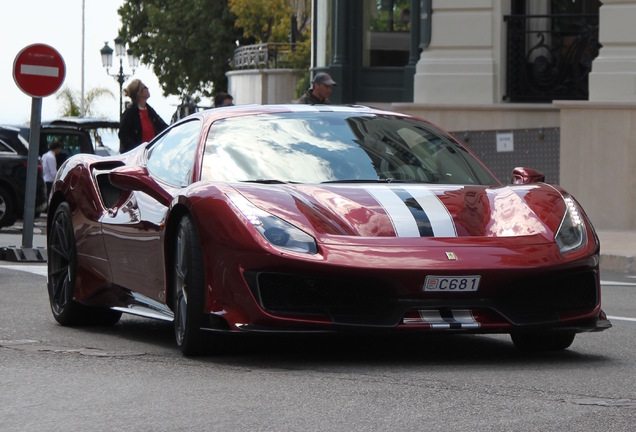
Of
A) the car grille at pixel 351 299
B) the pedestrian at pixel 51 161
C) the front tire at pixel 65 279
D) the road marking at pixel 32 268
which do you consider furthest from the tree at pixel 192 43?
the car grille at pixel 351 299

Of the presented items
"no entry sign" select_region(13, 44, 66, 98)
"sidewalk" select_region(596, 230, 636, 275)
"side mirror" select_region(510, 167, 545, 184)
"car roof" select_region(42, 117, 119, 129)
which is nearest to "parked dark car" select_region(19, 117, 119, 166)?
"car roof" select_region(42, 117, 119, 129)

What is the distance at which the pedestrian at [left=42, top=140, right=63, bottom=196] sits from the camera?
2686cm

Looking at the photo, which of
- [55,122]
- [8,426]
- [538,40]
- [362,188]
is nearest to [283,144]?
[362,188]

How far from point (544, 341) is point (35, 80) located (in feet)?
33.4

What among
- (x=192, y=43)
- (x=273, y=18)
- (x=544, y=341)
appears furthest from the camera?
(x=192, y=43)

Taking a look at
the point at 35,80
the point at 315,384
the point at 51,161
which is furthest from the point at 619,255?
the point at 51,161

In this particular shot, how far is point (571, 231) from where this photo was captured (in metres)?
7.49

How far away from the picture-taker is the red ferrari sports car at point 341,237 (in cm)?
706

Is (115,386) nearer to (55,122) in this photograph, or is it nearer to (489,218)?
(489,218)

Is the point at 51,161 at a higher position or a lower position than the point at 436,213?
lower

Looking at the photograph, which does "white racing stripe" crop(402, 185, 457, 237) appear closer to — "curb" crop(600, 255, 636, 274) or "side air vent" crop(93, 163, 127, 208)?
"side air vent" crop(93, 163, 127, 208)

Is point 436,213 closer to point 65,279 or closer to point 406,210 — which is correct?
point 406,210

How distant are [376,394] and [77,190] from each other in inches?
141

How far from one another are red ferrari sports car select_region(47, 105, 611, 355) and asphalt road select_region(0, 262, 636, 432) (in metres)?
0.22
